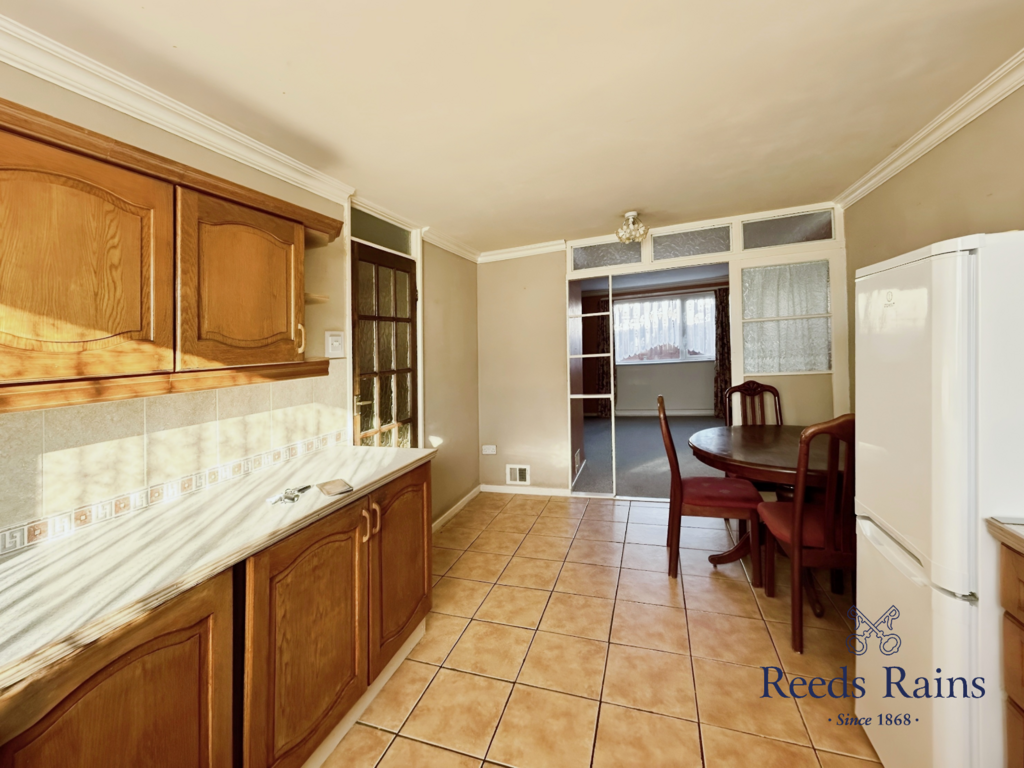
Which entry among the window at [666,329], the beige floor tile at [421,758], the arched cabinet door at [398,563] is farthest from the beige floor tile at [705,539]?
the window at [666,329]

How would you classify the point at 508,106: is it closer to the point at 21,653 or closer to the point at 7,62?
the point at 7,62

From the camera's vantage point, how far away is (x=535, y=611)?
222 centimetres

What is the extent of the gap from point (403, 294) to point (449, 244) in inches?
32.0

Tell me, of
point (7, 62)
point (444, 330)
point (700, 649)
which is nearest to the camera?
point (7, 62)

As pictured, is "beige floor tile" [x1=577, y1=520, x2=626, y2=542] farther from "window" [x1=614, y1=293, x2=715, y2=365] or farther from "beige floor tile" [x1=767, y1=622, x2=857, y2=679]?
"window" [x1=614, y1=293, x2=715, y2=365]

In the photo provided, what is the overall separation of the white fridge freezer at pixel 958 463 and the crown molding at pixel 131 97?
8.14ft

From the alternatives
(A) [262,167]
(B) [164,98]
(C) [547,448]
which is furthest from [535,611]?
(B) [164,98]

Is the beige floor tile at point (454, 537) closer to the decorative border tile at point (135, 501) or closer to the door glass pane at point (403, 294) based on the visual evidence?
the decorative border tile at point (135, 501)

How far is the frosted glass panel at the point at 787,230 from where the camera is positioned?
3.11 meters

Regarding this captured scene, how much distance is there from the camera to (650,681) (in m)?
1.73

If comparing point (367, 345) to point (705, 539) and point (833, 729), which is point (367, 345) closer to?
point (705, 539)

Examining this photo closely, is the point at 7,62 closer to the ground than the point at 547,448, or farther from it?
farther from it

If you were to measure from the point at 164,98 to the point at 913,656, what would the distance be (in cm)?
303

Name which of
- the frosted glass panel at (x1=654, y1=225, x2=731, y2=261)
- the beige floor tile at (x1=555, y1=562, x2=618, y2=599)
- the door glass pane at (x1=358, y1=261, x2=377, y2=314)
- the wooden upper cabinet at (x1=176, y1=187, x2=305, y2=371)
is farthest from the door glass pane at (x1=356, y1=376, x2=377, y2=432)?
the frosted glass panel at (x1=654, y1=225, x2=731, y2=261)
